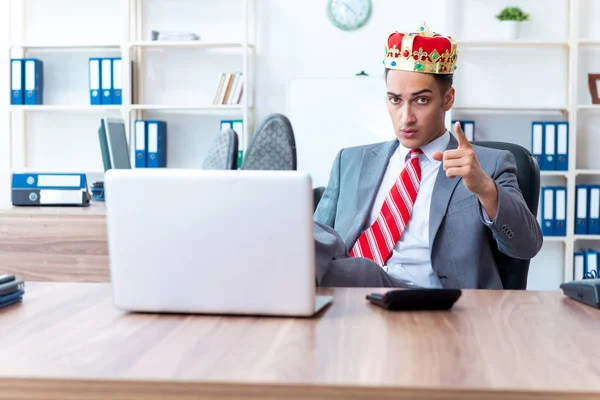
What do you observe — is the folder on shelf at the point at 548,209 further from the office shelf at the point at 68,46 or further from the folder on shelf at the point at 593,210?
the office shelf at the point at 68,46

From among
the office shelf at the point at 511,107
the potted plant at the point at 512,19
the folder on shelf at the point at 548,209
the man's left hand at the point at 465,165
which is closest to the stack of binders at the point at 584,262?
the folder on shelf at the point at 548,209

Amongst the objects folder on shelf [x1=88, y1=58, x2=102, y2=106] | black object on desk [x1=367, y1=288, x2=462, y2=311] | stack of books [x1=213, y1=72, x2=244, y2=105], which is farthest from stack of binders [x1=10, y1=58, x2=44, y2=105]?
black object on desk [x1=367, y1=288, x2=462, y2=311]

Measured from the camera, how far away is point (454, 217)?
1.89 metres

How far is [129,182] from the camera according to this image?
3.60ft

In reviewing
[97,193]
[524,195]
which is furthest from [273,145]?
[97,193]

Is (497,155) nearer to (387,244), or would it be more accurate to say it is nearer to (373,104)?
(387,244)

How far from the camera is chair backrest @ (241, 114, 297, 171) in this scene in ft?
6.40

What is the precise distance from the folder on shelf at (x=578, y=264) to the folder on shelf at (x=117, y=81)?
293cm

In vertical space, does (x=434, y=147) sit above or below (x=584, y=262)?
above

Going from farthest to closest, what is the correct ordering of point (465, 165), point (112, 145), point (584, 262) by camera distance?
point (584, 262)
point (112, 145)
point (465, 165)

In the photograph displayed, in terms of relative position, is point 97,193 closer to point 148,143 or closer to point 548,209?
point 148,143

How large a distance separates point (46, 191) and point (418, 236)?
6.48ft

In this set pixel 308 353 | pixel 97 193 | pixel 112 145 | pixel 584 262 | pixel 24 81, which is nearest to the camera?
pixel 308 353

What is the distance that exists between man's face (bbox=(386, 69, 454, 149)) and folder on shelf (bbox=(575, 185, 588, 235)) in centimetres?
266
